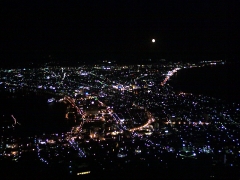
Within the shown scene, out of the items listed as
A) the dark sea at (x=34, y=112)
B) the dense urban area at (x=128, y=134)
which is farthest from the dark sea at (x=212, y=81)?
the dark sea at (x=34, y=112)

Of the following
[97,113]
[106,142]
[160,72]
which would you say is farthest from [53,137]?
[160,72]

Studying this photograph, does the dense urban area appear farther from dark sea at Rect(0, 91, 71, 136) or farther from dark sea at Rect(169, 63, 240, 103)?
dark sea at Rect(169, 63, 240, 103)

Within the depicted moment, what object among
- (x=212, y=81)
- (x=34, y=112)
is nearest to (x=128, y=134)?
(x=34, y=112)

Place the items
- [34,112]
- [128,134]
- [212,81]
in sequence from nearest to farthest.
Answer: [128,134] → [34,112] → [212,81]

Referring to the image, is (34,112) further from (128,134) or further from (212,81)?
(212,81)

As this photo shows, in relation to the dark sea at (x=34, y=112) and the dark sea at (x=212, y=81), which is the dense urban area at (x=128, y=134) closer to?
the dark sea at (x=34, y=112)

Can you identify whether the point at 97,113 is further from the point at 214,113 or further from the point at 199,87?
the point at 199,87
